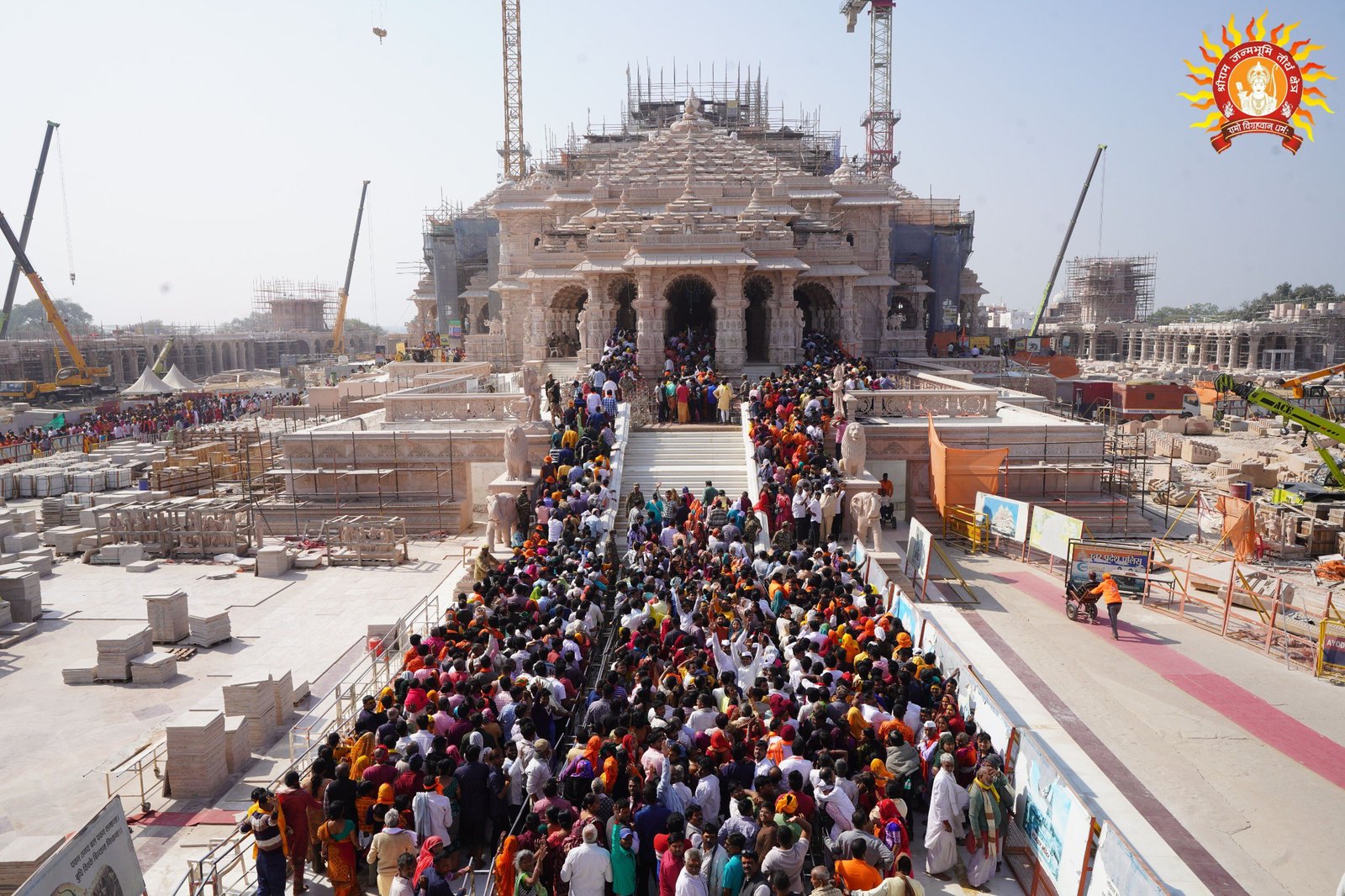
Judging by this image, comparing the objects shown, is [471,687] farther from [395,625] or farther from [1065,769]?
[1065,769]

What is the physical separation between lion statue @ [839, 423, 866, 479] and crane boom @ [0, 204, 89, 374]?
60.6 meters

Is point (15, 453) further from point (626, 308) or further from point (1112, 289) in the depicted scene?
point (1112, 289)

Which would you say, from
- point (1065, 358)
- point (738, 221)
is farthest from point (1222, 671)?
point (1065, 358)

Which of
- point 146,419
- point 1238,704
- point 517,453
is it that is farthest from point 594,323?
point 146,419

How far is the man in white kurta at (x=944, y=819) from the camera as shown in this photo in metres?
7.89

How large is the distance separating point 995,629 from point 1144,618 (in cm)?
301

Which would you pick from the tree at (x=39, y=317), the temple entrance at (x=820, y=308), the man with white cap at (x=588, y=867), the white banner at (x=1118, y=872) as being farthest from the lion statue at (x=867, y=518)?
the tree at (x=39, y=317)

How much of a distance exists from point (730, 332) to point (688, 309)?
19.7 feet

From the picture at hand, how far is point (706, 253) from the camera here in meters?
27.4

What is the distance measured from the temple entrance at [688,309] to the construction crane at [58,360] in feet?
150

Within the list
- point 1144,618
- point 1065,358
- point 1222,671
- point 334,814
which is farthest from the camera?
point 1065,358

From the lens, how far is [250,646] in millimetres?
14477

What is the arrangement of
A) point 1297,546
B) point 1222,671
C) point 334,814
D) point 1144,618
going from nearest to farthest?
point 334,814 → point 1222,671 → point 1144,618 → point 1297,546

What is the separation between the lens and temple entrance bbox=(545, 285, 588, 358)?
34.1 metres
